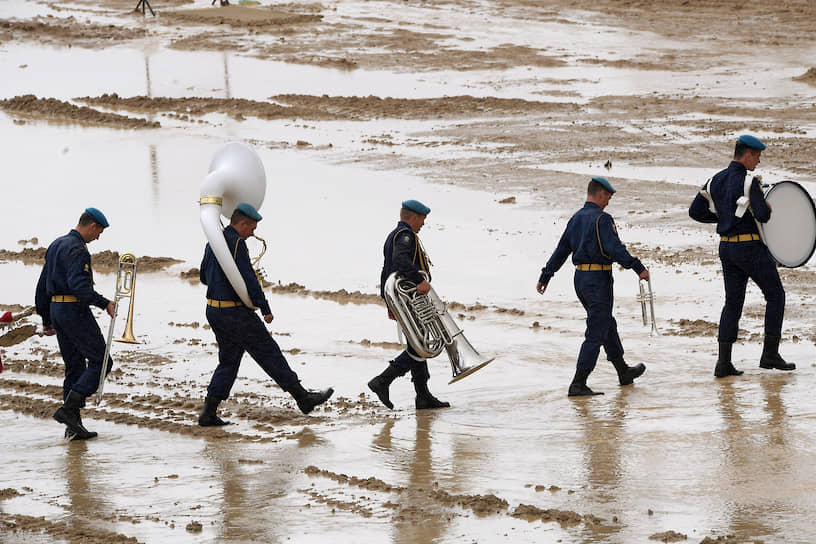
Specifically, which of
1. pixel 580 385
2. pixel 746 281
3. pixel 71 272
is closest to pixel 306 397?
pixel 71 272

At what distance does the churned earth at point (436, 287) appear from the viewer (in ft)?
23.6

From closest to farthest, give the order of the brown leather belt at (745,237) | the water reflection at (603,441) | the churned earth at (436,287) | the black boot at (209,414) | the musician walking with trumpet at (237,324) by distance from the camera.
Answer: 1. the churned earth at (436,287)
2. the water reflection at (603,441)
3. the musician walking with trumpet at (237,324)
4. the black boot at (209,414)
5. the brown leather belt at (745,237)

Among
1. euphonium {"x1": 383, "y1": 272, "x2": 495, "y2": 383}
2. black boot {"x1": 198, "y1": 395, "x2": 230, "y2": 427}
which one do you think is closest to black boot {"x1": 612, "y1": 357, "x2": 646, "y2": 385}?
euphonium {"x1": 383, "y1": 272, "x2": 495, "y2": 383}

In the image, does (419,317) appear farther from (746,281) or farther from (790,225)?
(790,225)

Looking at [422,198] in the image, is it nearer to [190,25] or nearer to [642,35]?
[642,35]

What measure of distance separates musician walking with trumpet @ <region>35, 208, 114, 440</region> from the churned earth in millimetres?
325

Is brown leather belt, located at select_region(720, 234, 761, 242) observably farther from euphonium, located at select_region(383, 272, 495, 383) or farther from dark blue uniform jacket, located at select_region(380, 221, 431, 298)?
dark blue uniform jacket, located at select_region(380, 221, 431, 298)

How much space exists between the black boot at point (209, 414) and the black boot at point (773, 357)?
449 centimetres

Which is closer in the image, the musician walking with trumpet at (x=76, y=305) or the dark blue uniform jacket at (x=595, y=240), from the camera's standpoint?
the musician walking with trumpet at (x=76, y=305)

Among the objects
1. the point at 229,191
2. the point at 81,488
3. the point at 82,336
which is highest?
the point at 229,191

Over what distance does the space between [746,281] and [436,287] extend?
5.13 m

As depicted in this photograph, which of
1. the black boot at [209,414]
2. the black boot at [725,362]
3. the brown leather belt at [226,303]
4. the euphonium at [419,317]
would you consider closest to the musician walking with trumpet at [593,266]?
the euphonium at [419,317]

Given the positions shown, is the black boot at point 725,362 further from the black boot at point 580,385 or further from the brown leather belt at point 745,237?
the black boot at point 580,385

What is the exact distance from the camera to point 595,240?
31.4 feet
